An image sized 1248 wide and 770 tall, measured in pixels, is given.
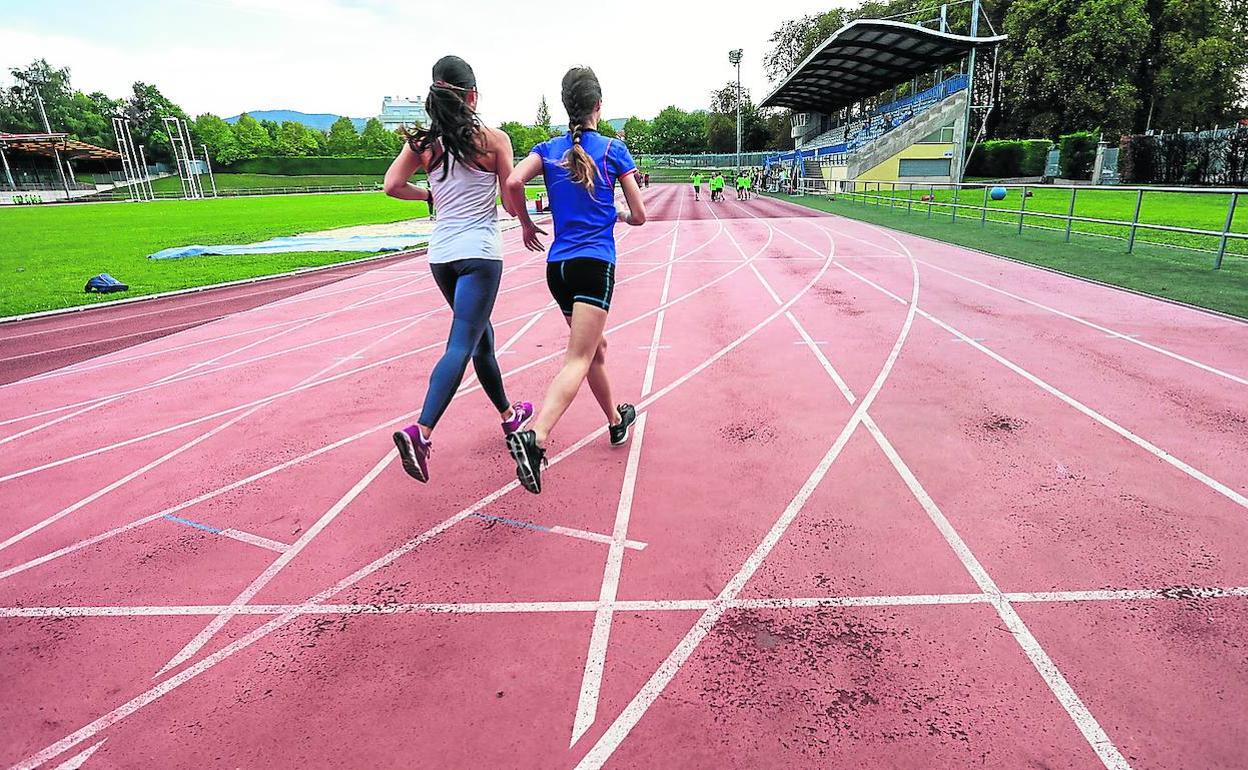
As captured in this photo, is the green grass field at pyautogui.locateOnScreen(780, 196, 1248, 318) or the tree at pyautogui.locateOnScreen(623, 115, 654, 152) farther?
the tree at pyautogui.locateOnScreen(623, 115, 654, 152)

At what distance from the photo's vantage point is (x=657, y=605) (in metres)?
2.52

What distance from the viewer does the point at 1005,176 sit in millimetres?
43062

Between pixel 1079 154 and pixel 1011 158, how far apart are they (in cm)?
831

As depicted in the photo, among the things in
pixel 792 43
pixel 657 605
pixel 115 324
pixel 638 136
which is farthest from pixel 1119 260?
pixel 638 136

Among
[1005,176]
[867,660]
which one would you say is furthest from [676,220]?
[1005,176]

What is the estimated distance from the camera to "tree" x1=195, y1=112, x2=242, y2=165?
3329 inches

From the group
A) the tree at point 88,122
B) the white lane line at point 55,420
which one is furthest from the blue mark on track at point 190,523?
the tree at point 88,122

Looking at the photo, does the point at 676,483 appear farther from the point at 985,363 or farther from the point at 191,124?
the point at 191,124

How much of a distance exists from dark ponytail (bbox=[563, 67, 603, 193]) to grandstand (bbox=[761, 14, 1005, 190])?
31242mm

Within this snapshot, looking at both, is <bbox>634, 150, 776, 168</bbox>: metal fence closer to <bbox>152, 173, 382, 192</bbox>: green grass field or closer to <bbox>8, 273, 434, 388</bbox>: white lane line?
<bbox>152, 173, 382, 192</bbox>: green grass field

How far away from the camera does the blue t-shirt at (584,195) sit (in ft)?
10.4

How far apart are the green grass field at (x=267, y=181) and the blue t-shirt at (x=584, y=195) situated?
7610 centimetres

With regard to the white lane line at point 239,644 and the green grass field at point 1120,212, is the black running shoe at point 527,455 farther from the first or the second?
the green grass field at point 1120,212

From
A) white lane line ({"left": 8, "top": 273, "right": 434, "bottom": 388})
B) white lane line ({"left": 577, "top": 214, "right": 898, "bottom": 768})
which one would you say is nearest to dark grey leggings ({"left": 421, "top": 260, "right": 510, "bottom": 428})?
white lane line ({"left": 577, "top": 214, "right": 898, "bottom": 768})
